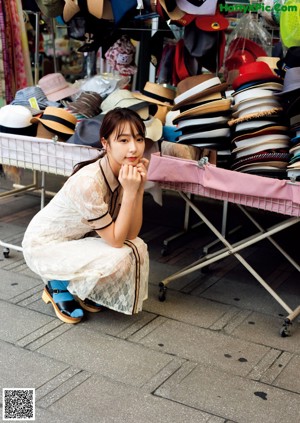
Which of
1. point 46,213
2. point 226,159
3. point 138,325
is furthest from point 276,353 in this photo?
point 46,213

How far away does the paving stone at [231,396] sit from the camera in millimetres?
2615

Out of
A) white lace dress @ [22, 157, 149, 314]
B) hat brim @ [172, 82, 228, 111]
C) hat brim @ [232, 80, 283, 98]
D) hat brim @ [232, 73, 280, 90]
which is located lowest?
white lace dress @ [22, 157, 149, 314]

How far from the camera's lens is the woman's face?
10.3 feet

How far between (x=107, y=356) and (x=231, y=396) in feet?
2.09

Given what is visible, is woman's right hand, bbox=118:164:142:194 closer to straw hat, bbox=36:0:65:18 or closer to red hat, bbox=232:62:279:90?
red hat, bbox=232:62:279:90

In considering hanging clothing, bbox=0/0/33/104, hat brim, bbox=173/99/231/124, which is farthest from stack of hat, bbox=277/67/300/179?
hanging clothing, bbox=0/0/33/104

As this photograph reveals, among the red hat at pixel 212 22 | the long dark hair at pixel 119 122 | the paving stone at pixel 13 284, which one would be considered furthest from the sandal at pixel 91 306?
the red hat at pixel 212 22

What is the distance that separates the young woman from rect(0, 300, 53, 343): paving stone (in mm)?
117

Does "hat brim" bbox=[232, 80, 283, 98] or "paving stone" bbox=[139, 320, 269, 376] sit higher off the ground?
"hat brim" bbox=[232, 80, 283, 98]

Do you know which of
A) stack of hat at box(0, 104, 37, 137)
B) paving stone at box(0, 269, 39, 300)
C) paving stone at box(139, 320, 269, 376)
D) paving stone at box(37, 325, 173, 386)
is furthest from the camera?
stack of hat at box(0, 104, 37, 137)

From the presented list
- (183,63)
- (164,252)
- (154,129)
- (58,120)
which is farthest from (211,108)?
(164,252)

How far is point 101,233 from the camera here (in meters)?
3.21

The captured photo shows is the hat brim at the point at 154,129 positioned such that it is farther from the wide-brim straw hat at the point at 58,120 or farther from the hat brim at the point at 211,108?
the wide-brim straw hat at the point at 58,120

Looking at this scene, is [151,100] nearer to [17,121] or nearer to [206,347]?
[17,121]
